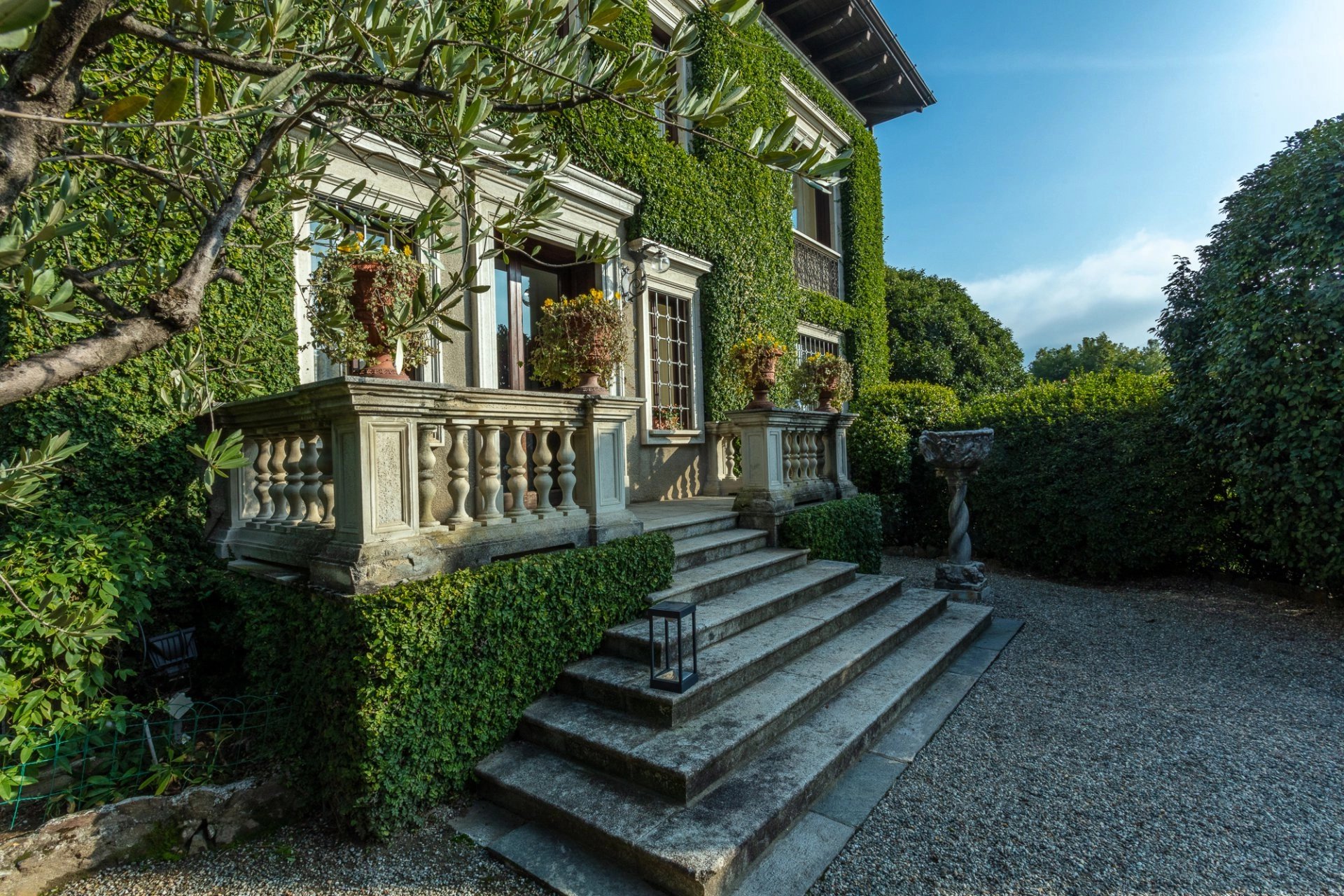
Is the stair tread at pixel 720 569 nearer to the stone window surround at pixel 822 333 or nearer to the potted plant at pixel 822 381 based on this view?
the potted plant at pixel 822 381

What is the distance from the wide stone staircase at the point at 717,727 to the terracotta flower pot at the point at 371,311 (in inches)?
79.4

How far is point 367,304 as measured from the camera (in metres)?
3.52

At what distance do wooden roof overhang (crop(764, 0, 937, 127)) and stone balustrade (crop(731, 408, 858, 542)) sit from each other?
7.75m

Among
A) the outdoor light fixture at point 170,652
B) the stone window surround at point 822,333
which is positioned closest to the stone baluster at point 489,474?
the outdoor light fixture at point 170,652

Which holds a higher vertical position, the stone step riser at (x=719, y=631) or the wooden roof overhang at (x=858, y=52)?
the wooden roof overhang at (x=858, y=52)

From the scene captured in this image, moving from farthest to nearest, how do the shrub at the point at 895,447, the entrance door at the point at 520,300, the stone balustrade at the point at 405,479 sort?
the shrub at the point at 895,447 < the entrance door at the point at 520,300 < the stone balustrade at the point at 405,479

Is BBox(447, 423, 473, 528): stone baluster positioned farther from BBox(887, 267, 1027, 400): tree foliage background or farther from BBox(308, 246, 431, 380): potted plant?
BBox(887, 267, 1027, 400): tree foliage background

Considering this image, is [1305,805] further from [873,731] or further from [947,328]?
[947,328]

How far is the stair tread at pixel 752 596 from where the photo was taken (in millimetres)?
3969

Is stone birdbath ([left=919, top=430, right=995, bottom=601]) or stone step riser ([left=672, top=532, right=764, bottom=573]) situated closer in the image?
stone step riser ([left=672, top=532, right=764, bottom=573])

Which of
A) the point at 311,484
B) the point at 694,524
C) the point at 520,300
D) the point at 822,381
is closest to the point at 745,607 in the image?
the point at 694,524

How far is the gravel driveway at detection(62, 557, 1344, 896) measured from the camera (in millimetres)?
2547

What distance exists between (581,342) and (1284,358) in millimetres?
6363

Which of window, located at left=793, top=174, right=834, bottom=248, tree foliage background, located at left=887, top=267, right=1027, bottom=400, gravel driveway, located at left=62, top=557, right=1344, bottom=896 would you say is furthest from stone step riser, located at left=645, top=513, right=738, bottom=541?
tree foliage background, located at left=887, top=267, right=1027, bottom=400
